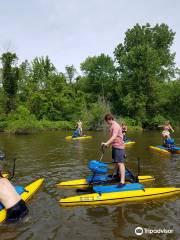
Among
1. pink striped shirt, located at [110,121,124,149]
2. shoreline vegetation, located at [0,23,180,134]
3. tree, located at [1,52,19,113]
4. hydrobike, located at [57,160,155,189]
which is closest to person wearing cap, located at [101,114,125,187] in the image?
pink striped shirt, located at [110,121,124,149]


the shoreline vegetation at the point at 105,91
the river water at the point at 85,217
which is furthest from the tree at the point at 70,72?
the river water at the point at 85,217

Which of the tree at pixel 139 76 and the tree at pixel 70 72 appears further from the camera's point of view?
the tree at pixel 70 72

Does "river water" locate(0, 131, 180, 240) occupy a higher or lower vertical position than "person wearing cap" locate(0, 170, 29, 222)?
lower

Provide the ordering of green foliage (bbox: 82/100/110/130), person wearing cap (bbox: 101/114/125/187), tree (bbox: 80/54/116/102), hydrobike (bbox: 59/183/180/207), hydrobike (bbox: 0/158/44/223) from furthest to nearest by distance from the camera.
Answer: tree (bbox: 80/54/116/102) → green foliage (bbox: 82/100/110/130) → person wearing cap (bbox: 101/114/125/187) → hydrobike (bbox: 59/183/180/207) → hydrobike (bbox: 0/158/44/223)

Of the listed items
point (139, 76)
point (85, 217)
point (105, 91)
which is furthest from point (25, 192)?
point (105, 91)

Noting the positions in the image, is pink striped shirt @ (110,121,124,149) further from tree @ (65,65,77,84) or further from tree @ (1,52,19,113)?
tree @ (65,65,77,84)

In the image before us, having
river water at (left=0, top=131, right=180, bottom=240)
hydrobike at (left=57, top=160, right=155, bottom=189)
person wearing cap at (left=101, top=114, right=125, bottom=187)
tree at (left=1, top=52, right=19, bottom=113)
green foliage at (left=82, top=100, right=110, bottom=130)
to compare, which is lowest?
river water at (left=0, top=131, right=180, bottom=240)

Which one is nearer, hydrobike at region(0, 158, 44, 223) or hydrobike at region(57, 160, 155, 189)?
hydrobike at region(0, 158, 44, 223)

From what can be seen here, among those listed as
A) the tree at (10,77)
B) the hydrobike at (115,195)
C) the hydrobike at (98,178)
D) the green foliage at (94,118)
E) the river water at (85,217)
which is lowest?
the river water at (85,217)

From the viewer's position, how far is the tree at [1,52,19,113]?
164 ft

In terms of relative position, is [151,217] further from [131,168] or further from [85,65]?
[85,65]

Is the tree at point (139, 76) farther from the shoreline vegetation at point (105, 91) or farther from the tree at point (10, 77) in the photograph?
the tree at point (10, 77)

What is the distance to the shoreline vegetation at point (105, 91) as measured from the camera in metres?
48.9

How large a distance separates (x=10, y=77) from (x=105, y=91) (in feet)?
68.4
